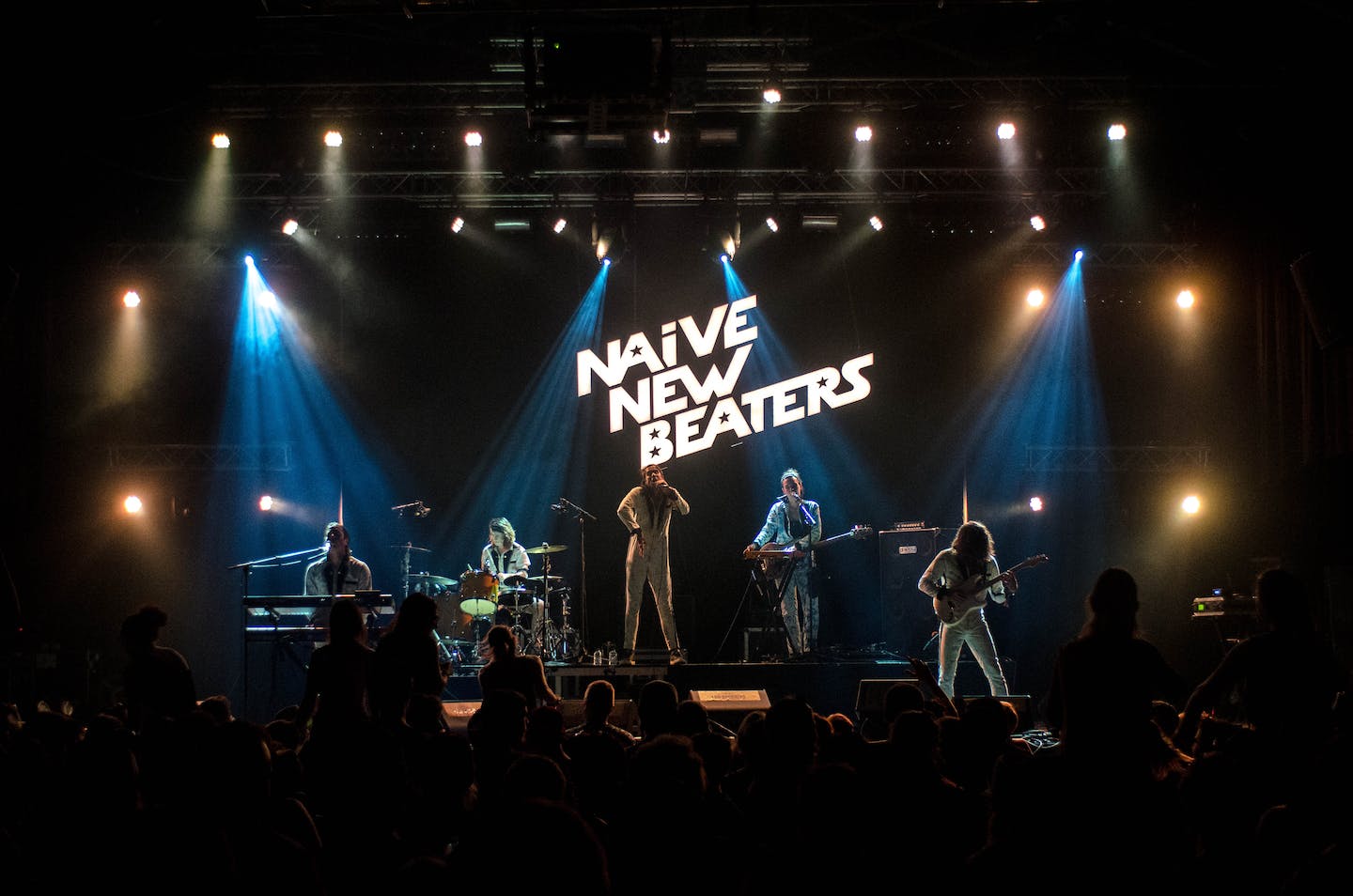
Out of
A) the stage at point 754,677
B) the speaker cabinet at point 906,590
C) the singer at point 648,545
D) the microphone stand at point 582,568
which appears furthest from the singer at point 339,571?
the speaker cabinet at point 906,590

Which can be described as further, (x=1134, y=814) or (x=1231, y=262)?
(x=1231, y=262)

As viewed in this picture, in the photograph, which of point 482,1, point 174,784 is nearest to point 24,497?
point 482,1

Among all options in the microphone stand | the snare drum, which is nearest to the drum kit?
the snare drum

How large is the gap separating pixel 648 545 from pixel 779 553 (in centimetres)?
154

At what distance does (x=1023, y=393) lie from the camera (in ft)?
50.8

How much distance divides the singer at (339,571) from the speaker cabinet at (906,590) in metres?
Answer: 6.24

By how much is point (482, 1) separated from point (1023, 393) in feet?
28.6

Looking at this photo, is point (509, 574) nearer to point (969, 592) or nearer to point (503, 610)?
point (503, 610)

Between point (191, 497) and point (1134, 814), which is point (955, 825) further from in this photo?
point (191, 497)

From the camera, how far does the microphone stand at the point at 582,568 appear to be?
13.1 m

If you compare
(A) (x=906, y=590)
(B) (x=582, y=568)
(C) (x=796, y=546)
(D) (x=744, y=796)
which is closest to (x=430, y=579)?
(B) (x=582, y=568)

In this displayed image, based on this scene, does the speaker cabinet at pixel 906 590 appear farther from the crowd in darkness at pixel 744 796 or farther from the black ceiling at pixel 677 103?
the crowd in darkness at pixel 744 796

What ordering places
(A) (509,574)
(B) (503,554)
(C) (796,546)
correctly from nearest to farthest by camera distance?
(C) (796,546), (A) (509,574), (B) (503,554)

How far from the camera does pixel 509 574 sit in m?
13.5
